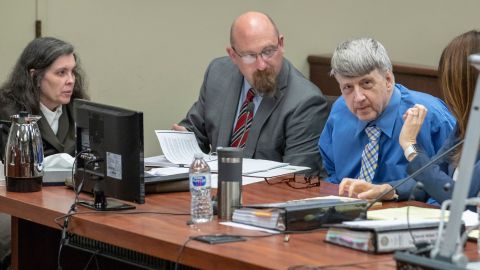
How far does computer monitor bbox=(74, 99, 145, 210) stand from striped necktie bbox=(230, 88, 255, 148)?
1133mm

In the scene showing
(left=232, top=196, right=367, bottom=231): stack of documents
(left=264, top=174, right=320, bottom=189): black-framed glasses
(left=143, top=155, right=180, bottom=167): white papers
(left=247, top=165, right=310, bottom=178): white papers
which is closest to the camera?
(left=232, top=196, right=367, bottom=231): stack of documents

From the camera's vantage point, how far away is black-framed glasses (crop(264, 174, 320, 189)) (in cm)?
383

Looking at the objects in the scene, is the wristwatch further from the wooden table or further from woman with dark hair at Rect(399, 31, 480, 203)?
the wooden table

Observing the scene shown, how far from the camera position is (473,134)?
2.20 m

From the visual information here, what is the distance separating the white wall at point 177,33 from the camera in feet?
18.8

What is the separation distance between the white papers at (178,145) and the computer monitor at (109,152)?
666mm

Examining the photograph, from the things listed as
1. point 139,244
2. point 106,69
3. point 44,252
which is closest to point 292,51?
point 106,69

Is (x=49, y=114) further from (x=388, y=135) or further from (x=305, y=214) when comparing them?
(x=305, y=214)

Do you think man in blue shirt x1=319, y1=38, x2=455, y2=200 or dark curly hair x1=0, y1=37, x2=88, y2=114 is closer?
man in blue shirt x1=319, y1=38, x2=455, y2=200

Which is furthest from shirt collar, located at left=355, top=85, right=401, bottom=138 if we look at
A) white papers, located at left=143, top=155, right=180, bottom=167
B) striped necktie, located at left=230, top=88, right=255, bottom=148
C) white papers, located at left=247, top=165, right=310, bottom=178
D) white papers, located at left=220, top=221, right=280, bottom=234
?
white papers, located at left=220, top=221, right=280, bottom=234

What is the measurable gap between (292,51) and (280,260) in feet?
14.4

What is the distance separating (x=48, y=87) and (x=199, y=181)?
1639 mm

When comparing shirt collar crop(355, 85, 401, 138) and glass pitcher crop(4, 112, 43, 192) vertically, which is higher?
shirt collar crop(355, 85, 401, 138)

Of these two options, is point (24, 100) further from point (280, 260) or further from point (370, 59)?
point (280, 260)
